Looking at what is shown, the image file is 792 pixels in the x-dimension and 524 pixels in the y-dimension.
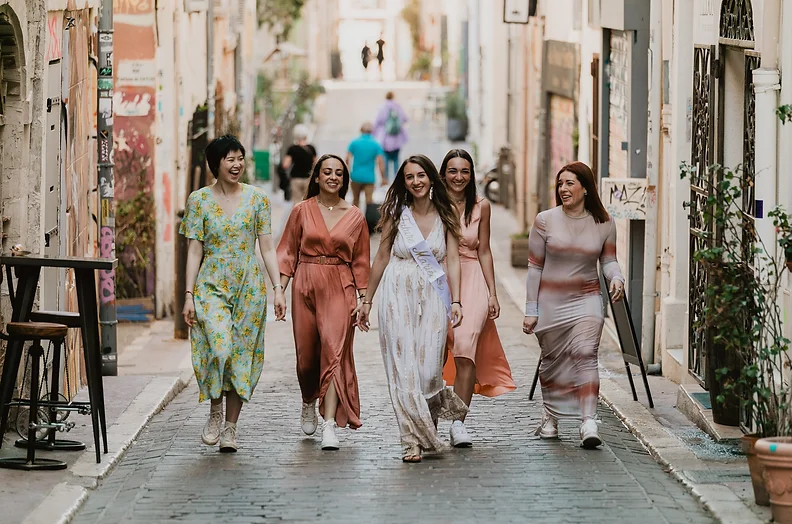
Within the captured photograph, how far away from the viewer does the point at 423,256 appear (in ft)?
31.1

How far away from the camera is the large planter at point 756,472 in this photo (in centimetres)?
789

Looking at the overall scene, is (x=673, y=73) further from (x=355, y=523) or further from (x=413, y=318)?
(x=355, y=523)

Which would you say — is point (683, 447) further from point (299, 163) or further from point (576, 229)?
point (299, 163)

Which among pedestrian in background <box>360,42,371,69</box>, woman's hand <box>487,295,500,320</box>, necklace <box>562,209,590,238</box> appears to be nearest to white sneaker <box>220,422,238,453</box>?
woman's hand <box>487,295,500,320</box>

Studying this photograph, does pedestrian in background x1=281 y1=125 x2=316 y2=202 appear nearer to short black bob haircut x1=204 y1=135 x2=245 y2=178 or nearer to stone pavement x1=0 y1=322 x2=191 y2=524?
stone pavement x1=0 y1=322 x2=191 y2=524

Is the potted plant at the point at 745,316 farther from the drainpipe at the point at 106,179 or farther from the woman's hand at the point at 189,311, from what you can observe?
the drainpipe at the point at 106,179

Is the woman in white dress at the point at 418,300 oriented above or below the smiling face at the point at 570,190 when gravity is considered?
below

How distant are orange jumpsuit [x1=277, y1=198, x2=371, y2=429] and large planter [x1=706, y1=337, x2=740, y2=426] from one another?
212cm

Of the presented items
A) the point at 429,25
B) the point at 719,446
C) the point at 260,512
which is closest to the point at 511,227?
the point at 719,446

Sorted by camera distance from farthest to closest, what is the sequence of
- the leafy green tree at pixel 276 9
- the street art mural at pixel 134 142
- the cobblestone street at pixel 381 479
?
1. the leafy green tree at pixel 276 9
2. the street art mural at pixel 134 142
3. the cobblestone street at pixel 381 479

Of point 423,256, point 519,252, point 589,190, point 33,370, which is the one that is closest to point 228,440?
point 33,370

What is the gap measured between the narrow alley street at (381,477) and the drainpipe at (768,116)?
1.63 m

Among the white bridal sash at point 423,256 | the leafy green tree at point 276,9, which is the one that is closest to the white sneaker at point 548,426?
the white bridal sash at point 423,256

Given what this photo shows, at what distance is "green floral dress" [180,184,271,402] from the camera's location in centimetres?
947
